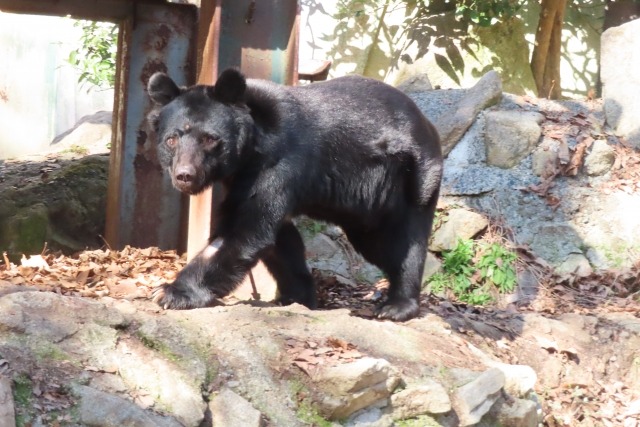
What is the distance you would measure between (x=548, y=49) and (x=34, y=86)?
8.76m

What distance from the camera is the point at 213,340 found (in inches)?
210

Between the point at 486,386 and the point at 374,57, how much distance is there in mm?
8614

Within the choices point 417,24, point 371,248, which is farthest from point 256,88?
point 417,24

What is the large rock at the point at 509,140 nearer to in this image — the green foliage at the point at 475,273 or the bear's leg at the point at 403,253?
the green foliage at the point at 475,273

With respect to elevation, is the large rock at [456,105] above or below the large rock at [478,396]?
above

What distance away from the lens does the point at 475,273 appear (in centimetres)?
889

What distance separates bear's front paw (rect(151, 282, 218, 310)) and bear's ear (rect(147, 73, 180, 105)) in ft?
4.20

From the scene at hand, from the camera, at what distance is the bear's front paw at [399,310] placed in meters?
6.68

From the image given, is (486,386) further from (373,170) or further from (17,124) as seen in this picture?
(17,124)

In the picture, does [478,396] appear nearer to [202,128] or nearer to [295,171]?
[295,171]

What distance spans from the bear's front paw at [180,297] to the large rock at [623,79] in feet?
20.3

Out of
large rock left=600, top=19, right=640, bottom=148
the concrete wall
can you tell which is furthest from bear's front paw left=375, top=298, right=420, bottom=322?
the concrete wall

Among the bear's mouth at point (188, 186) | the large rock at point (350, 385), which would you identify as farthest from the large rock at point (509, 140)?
the large rock at point (350, 385)

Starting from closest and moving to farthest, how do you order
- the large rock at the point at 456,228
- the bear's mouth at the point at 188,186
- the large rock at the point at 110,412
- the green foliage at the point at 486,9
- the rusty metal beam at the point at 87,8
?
1. the large rock at the point at 110,412
2. the bear's mouth at the point at 188,186
3. the rusty metal beam at the point at 87,8
4. the large rock at the point at 456,228
5. the green foliage at the point at 486,9
